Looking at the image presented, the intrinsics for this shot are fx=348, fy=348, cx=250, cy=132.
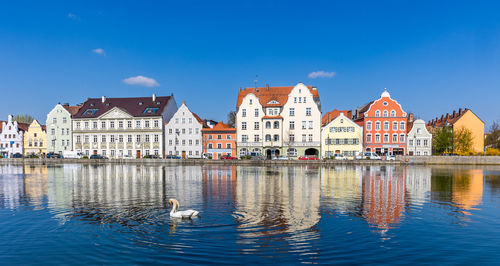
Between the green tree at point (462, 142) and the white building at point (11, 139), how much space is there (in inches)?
4470

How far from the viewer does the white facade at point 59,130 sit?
296ft

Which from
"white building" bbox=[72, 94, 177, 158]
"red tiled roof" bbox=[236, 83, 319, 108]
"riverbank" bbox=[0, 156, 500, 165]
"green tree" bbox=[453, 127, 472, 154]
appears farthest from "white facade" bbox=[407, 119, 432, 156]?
"white building" bbox=[72, 94, 177, 158]

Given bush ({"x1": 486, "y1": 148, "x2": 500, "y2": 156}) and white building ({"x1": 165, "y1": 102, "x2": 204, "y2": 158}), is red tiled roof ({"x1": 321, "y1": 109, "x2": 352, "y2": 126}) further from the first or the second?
bush ({"x1": 486, "y1": 148, "x2": 500, "y2": 156})

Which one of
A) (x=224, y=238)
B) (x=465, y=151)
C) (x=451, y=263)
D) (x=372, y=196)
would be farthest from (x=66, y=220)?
(x=465, y=151)

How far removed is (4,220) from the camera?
1596 centimetres

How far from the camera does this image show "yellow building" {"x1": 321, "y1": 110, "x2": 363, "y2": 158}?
78188mm

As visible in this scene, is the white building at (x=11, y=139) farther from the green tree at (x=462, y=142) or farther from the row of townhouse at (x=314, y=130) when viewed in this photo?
the green tree at (x=462, y=142)

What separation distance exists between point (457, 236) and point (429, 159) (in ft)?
211

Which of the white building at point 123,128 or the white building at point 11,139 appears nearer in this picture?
the white building at point 123,128

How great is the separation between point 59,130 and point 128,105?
19.1 meters

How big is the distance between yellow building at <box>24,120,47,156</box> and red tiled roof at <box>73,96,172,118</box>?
13792 mm

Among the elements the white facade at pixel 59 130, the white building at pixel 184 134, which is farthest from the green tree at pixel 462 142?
the white facade at pixel 59 130

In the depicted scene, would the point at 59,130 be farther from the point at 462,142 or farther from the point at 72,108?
the point at 462,142

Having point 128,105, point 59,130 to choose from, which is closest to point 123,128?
point 128,105
